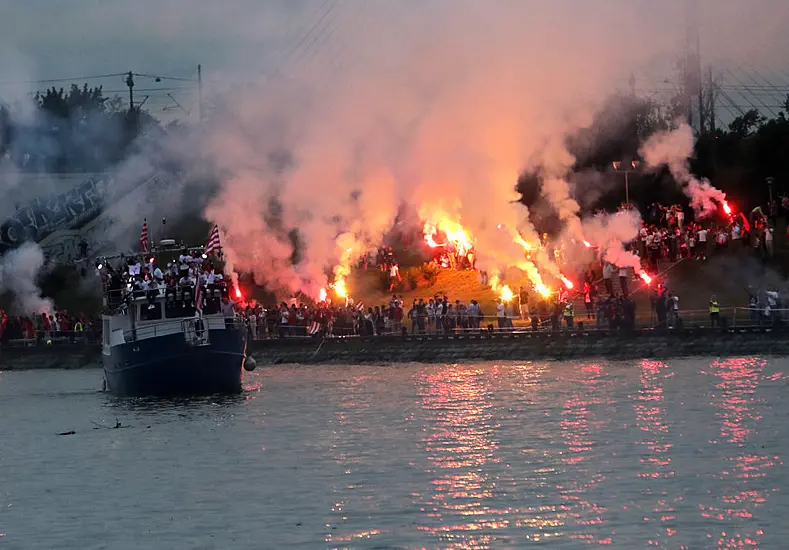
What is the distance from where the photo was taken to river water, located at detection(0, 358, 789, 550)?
104ft

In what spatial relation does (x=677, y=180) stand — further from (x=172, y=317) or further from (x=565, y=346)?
(x=172, y=317)

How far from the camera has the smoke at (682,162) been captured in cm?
8058

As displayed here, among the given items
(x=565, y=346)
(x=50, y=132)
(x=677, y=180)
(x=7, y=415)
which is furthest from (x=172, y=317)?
(x=50, y=132)

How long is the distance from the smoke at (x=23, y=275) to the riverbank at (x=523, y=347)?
30.4 metres

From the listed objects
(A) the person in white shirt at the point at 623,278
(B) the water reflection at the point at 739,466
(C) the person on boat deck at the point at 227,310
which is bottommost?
(B) the water reflection at the point at 739,466

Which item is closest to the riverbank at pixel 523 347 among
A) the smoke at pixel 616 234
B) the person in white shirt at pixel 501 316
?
the person in white shirt at pixel 501 316

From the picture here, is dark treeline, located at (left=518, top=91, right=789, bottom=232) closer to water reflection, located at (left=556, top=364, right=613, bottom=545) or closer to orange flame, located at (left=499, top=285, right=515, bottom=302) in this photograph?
orange flame, located at (left=499, top=285, right=515, bottom=302)

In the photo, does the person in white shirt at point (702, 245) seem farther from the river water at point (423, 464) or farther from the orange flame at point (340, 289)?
the orange flame at point (340, 289)

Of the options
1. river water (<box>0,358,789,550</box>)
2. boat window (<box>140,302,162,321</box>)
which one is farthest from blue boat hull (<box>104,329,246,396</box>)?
boat window (<box>140,302,162,321</box>)

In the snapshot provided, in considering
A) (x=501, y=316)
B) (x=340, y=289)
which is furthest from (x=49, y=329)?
(x=501, y=316)

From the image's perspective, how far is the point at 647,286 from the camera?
70750 mm

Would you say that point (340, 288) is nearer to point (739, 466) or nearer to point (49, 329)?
point (49, 329)

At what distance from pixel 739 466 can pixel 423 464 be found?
26.4 feet

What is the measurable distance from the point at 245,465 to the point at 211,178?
50.2 meters
